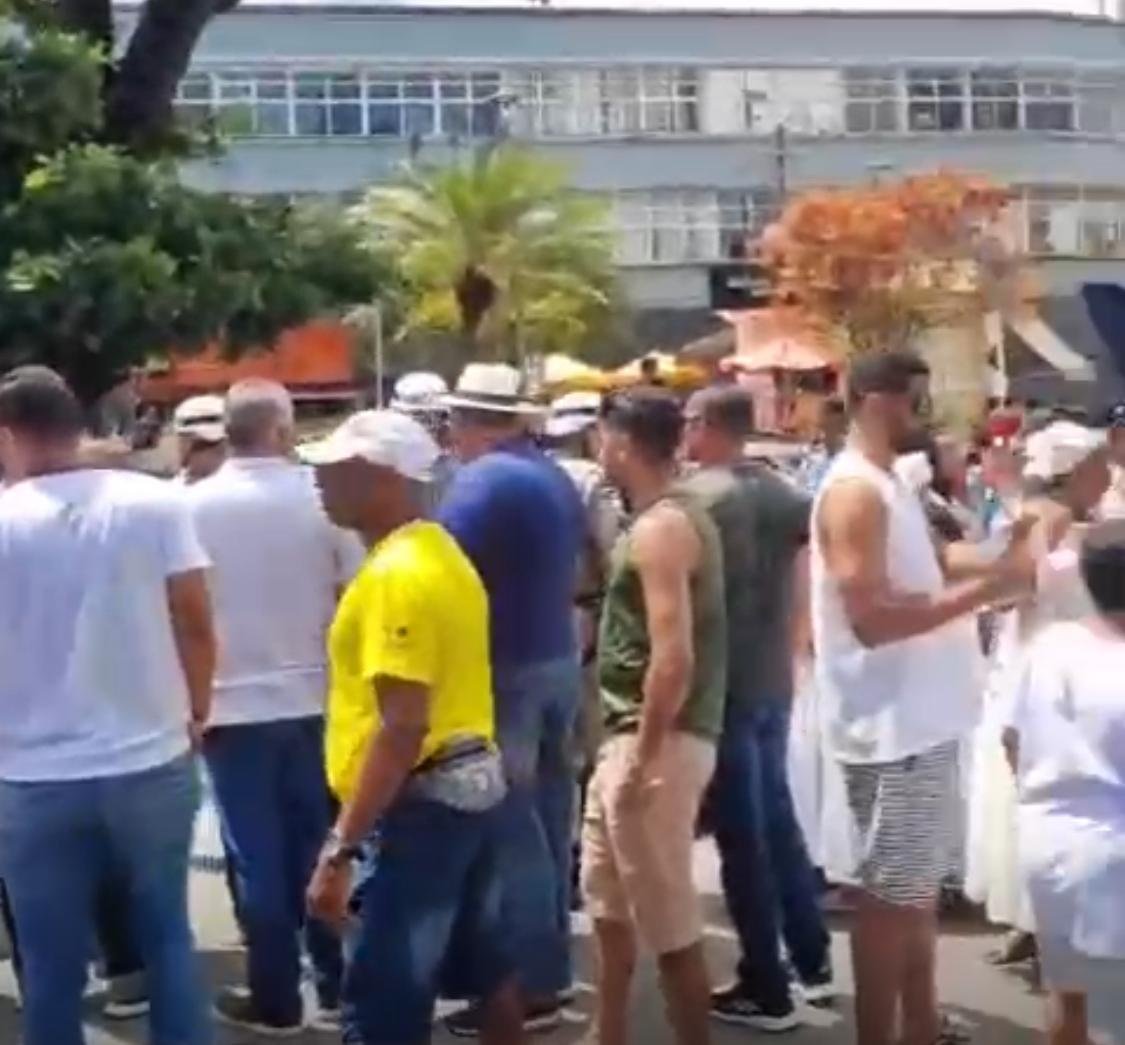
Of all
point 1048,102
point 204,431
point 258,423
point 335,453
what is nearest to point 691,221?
point 1048,102

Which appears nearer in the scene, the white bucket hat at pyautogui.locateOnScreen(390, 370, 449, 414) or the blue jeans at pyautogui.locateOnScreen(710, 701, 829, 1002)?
the blue jeans at pyautogui.locateOnScreen(710, 701, 829, 1002)

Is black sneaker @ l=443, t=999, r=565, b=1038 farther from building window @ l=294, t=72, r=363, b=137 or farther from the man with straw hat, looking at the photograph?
building window @ l=294, t=72, r=363, b=137

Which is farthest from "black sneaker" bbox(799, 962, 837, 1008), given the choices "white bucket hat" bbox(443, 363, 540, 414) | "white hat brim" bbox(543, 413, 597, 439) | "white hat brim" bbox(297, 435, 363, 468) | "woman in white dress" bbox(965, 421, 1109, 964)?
"white hat brim" bbox(297, 435, 363, 468)

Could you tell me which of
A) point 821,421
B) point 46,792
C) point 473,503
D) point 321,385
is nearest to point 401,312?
point 821,421

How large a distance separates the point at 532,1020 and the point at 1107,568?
2.86 metres

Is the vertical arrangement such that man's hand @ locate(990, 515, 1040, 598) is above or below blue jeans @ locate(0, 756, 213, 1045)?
above

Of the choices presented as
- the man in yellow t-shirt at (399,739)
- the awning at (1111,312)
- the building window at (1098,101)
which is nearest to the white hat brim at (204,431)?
the man in yellow t-shirt at (399,739)

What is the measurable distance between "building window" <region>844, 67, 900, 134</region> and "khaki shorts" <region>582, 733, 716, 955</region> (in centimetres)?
5646

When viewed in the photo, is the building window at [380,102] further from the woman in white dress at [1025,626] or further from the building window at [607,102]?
the woman in white dress at [1025,626]

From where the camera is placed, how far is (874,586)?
21.6 feet

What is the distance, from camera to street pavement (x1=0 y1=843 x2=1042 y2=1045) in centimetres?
778

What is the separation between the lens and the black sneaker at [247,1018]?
7.78 metres

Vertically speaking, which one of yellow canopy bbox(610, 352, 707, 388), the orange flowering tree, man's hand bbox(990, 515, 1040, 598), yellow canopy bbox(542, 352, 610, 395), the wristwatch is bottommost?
the wristwatch

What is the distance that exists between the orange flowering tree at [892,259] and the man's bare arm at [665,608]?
43.6 m
